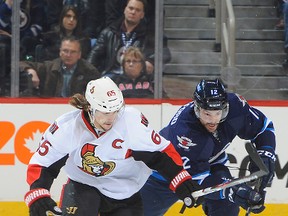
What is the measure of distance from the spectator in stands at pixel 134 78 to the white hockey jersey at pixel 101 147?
5.75ft

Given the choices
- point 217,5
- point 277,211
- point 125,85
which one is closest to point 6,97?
point 125,85

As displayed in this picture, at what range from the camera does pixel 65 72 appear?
5844 millimetres

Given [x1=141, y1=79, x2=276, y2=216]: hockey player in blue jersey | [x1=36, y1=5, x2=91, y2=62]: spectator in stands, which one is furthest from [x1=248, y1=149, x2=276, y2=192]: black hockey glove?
[x1=36, y1=5, x2=91, y2=62]: spectator in stands

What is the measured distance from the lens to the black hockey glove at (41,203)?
12.5 ft

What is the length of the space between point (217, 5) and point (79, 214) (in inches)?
89.9

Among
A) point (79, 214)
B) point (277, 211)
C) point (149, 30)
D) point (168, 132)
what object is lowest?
point (277, 211)

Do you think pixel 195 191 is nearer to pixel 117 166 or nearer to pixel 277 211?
pixel 117 166

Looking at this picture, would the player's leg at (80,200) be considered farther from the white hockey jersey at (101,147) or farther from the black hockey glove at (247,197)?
the black hockey glove at (247,197)

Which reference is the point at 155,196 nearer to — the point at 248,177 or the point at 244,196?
the point at 244,196

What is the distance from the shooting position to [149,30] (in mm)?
5832

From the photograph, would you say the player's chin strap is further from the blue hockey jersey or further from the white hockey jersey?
the blue hockey jersey

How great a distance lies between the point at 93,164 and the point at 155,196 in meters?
0.76

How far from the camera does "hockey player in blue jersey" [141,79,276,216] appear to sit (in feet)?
14.0

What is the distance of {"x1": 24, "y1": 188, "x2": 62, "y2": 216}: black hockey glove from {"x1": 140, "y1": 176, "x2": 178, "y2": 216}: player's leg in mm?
922
